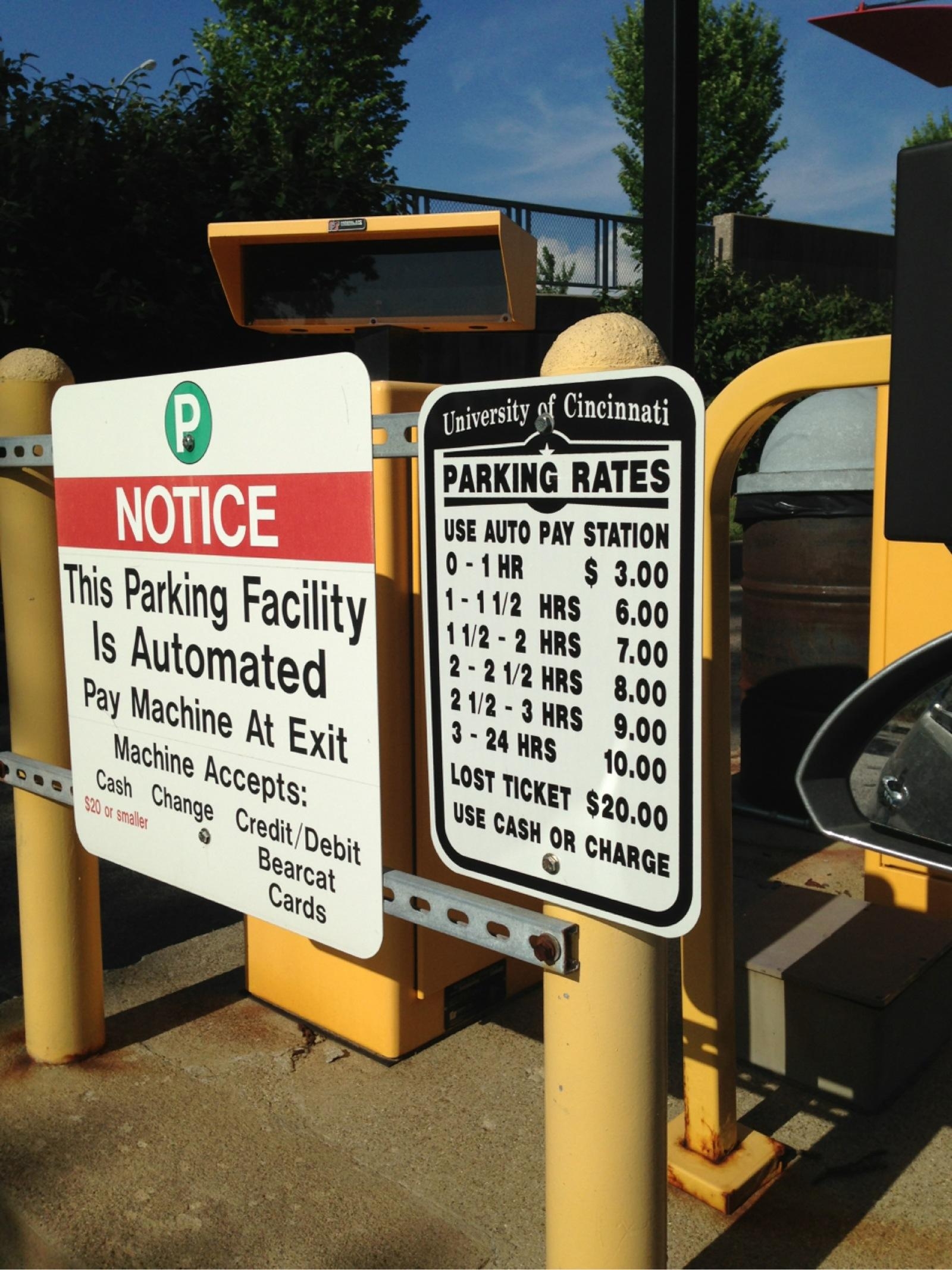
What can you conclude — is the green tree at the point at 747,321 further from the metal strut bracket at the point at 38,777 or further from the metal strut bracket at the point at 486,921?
the metal strut bracket at the point at 486,921

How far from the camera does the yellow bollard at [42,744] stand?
2811 millimetres

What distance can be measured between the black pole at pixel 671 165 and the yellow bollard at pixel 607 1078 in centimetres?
128

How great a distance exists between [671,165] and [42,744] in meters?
2.16

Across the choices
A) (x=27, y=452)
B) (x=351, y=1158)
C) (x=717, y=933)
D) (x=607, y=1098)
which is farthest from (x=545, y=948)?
(x=27, y=452)

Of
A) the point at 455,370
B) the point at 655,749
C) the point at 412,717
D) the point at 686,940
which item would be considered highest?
the point at 455,370

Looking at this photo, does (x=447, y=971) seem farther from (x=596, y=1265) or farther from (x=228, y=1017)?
(x=596, y=1265)

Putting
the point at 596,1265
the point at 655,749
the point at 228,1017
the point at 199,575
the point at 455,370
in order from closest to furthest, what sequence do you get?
the point at 655,749 → the point at 596,1265 → the point at 199,575 → the point at 228,1017 → the point at 455,370

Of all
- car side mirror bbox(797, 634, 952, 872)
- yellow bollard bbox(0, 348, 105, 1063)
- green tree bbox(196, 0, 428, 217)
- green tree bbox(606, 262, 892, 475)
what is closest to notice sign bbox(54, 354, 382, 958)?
yellow bollard bbox(0, 348, 105, 1063)

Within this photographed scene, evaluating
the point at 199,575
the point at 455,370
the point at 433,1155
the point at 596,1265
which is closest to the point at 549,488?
the point at 199,575

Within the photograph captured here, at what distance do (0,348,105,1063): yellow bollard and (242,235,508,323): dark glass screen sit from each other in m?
0.83

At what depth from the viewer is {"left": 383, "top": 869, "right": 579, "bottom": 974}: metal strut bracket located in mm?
1651

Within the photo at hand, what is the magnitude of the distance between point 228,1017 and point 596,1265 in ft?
5.82

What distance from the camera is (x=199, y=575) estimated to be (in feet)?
7.65

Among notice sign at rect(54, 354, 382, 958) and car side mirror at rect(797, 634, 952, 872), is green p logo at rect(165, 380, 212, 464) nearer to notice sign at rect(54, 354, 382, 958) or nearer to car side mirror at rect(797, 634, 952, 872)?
notice sign at rect(54, 354, 382, 958)
